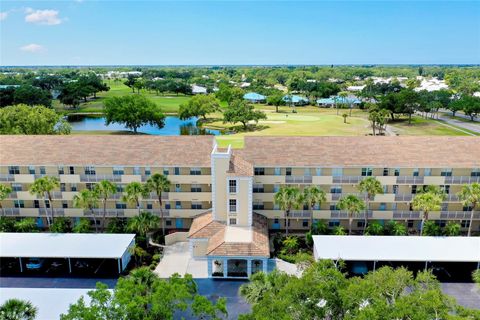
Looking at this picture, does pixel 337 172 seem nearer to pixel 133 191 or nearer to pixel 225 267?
pixel 225 267

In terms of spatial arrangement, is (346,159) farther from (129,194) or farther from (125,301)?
(125,301)

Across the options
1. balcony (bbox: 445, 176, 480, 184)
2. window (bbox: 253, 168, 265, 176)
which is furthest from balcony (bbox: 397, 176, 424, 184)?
window (bbox: 253, 168, 265, 176)

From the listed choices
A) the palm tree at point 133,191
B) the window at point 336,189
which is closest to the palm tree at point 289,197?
the window at point 336,189

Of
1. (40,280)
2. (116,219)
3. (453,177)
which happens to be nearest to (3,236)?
(40,280)

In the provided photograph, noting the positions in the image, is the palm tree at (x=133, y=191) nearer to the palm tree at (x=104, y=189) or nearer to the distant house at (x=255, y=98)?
the palm tree at (x=104, y=189)

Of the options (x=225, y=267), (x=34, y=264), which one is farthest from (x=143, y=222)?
(x=34, y=264)

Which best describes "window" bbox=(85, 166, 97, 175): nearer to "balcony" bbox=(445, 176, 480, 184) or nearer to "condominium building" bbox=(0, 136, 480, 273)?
"condominium building" bbox=(0, 136, 480, 273)

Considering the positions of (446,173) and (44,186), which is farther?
(446,173)
